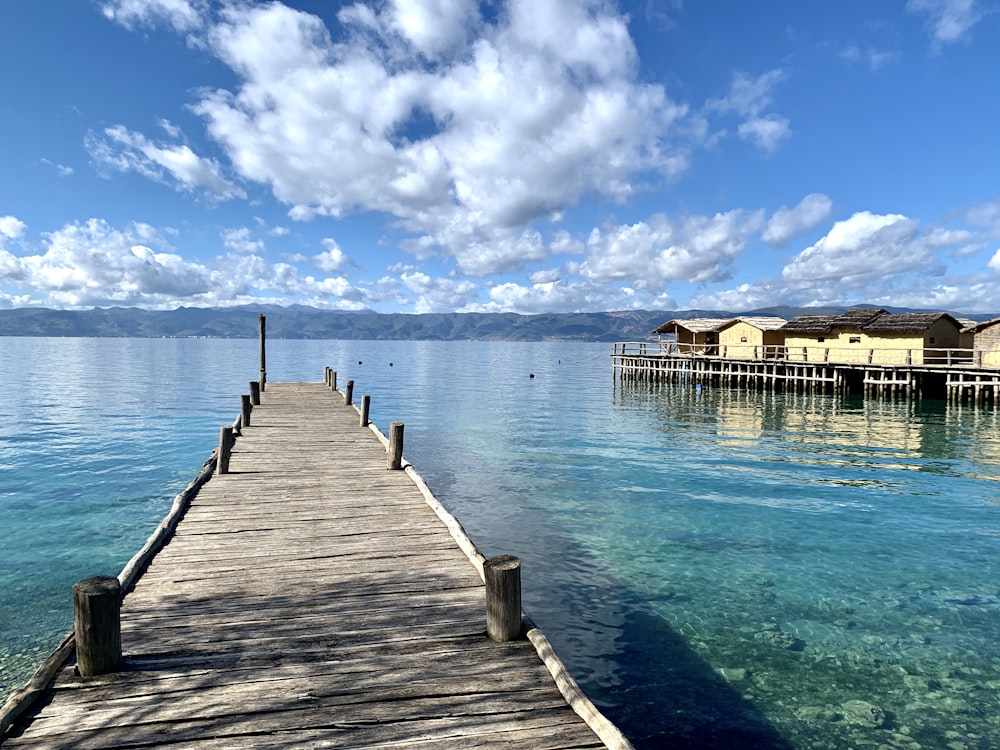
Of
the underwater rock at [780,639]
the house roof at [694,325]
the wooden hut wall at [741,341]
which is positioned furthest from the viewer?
the house roof at [694,325]

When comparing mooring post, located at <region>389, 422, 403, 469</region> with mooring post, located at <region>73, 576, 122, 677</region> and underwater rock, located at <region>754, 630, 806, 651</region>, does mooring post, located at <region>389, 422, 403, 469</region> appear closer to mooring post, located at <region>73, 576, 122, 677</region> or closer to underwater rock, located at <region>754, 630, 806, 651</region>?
underwater rock, located at <region>754, 630, 806, 651</region>

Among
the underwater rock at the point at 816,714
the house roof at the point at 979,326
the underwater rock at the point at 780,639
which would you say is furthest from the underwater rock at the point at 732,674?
the house roof at the point at 979,326

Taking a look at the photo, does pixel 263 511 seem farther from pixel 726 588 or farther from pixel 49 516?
pixel 49 516

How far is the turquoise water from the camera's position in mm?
8180

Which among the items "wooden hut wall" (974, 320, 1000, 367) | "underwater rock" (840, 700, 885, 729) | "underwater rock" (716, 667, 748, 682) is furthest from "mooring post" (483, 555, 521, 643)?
"wooden hut wall" (974, 320, 1000, 367)

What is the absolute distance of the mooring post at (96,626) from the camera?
5207 mm

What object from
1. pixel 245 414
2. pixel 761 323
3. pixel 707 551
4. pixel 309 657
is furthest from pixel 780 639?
pixel 761 323

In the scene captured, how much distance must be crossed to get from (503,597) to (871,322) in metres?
53.5

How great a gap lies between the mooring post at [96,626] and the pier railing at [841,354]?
170 feet

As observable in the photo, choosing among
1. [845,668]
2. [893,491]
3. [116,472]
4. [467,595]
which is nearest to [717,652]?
[845,668]

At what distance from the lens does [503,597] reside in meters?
6.03

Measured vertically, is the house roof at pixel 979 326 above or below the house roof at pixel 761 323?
below

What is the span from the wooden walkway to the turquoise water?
297cm

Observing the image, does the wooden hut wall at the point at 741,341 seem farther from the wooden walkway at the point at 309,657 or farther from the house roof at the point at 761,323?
the wooden walkway at the point at 309,657
